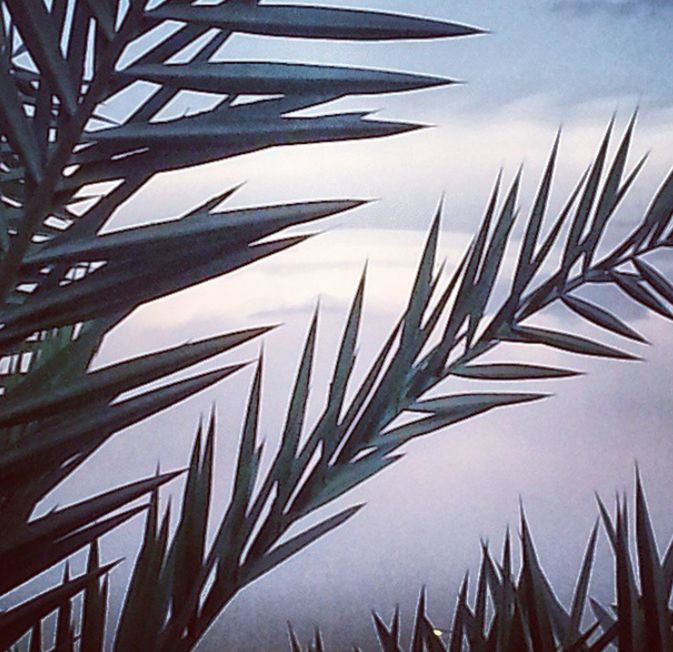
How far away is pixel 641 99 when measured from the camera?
1.72 metres

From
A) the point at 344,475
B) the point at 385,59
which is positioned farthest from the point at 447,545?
the point at 344,475

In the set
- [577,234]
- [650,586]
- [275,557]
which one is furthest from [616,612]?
[577,234]

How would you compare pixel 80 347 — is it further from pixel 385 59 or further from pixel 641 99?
pixel 641 99

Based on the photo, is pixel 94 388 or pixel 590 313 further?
pixel 590 313

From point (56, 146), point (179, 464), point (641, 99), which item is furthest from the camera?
point (641, 99)

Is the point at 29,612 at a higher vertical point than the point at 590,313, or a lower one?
lower

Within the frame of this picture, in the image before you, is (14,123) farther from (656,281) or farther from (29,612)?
(656,281)

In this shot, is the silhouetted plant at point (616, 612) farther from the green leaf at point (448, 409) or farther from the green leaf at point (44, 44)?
the green leaf at point (44, 44)

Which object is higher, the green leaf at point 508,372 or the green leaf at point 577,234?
the green leaf at point 577,234

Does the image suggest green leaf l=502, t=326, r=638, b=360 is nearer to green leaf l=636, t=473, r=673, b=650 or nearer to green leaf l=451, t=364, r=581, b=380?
green leaf l=451, t=364, r=581, b=380

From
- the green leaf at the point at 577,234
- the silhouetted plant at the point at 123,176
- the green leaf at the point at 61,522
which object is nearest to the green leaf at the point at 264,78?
the silhouetted plant at the point at 123,176

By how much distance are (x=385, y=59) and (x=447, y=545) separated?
0.79m

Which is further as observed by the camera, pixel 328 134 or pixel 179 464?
pixel 179 464

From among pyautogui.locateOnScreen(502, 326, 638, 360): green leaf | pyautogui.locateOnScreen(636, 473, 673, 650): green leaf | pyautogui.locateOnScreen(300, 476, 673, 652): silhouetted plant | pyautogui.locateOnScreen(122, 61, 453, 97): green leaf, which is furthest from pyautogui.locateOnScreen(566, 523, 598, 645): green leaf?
pyautogui.locateOnScreen(122, 61, 453, 97): green leaf
